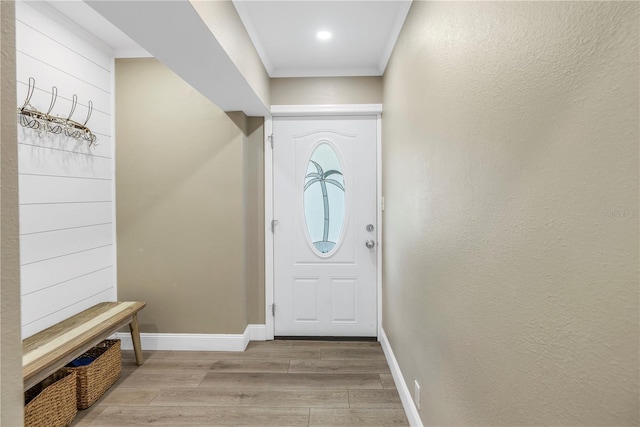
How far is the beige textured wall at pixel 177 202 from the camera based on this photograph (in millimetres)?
3057

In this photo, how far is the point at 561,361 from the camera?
0.75 meters

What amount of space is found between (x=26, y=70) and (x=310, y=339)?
290cm

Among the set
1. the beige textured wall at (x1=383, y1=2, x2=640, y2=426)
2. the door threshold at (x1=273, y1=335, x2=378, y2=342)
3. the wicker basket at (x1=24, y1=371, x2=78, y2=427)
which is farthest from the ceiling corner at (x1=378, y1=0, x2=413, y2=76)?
the wicker basket at (x1=24, y1=371, x2=78, y2=427)

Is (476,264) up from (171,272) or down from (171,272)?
up

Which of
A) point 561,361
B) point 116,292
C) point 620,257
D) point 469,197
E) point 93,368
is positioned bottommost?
point 93,368

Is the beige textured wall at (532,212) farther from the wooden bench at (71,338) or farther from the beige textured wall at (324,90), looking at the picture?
the wooden bench at (71,338)

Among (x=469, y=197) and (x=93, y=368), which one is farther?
(x=93, y=368)

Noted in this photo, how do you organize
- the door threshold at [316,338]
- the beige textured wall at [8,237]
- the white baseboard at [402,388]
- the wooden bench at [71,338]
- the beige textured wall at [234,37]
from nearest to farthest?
the beige textured wall at [8,237], the beige textured wall at [234,37], the wooden bench at [71,338], the white baseboard at [402,388], the door threshold at [316,338]

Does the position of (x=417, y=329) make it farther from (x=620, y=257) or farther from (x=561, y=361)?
(x=620, y=257)

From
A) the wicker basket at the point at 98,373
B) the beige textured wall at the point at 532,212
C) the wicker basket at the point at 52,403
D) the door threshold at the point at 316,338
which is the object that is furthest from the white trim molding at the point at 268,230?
the beige textured wall at the point at 532,212

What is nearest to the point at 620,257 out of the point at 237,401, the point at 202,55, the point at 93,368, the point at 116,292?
the point at 202,55

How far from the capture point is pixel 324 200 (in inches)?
132

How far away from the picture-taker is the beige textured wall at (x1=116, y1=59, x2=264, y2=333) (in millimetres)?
3057

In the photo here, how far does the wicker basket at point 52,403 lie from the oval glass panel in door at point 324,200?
2043 mm
